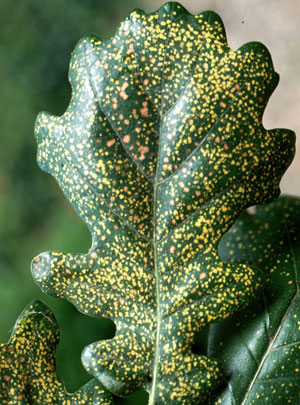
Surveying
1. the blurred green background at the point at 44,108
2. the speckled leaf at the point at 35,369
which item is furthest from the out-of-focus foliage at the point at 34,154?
the speckled leaf at the point at 35,369

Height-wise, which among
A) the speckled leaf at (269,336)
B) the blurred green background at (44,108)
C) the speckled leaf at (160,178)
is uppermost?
the blurred green background at (44,108)

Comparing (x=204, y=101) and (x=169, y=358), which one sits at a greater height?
(x=204, y=101)

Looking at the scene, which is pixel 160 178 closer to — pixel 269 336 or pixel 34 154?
pixel 269 336

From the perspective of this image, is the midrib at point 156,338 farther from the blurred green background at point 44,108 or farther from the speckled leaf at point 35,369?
the blurred green background at point 44,108

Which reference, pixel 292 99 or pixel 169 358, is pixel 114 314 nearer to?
pixel 169 358

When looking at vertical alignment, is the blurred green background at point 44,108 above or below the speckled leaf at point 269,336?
above

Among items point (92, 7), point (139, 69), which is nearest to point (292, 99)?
point (92, 7)

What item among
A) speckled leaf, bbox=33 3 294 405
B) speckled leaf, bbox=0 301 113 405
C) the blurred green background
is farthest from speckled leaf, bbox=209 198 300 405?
the blurred green background
